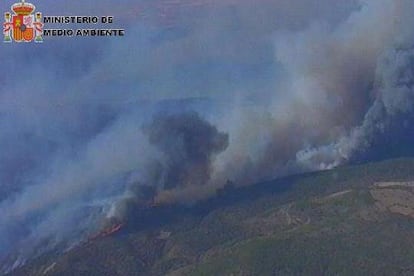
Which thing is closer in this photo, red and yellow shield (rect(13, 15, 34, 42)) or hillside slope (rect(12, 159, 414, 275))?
red and yellow shield (rect(13, 15, 34, 42))

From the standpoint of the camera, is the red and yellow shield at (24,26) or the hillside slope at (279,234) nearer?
the red and yellow shield at (24,26)

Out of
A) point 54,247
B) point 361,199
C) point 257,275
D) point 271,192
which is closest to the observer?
point 257,275

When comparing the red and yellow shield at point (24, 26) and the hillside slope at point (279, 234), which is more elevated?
the red and yellow shield at point (24, 26)

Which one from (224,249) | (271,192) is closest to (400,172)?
(271,192)

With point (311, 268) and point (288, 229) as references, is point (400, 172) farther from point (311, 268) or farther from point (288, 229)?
point (311, 268)

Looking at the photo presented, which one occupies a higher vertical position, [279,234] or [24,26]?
[24,26]

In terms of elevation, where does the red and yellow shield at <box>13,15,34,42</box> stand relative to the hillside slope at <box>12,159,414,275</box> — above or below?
above

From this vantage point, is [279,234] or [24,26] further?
[279,234]

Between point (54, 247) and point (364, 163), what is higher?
point (364, 163)
